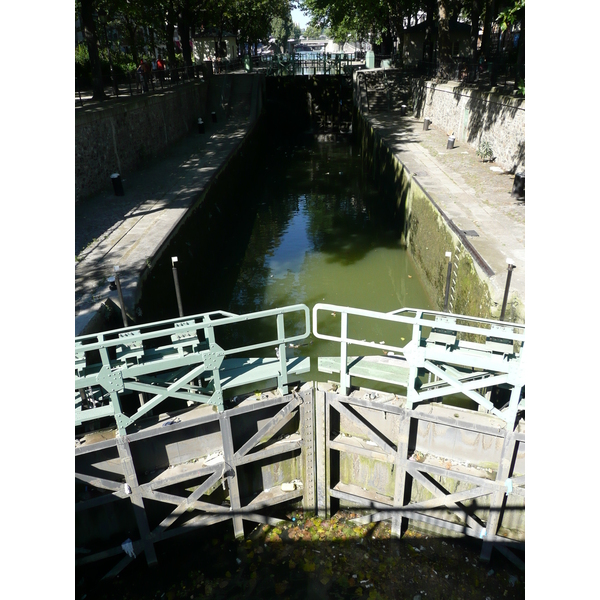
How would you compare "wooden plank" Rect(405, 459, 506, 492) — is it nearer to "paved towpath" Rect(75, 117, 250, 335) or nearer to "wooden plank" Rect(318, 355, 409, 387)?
"wooden plank" Rect(318, 355, 409, 387)

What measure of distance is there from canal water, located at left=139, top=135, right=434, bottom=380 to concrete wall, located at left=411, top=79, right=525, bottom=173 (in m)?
4.13

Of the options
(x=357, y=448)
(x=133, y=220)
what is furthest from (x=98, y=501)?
(x=133, y=220)

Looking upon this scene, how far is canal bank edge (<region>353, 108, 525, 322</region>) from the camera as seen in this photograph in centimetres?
820

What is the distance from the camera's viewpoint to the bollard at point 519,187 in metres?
12.4

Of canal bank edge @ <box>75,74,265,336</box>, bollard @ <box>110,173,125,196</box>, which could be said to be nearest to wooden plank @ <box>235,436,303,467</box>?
canal bank edge @ <box>75,74,265,336</box>

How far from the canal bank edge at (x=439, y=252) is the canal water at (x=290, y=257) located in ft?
2.14

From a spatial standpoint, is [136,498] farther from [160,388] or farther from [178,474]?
[160,388]

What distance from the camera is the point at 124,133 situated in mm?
16703

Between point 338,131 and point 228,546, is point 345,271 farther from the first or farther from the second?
point 338,131

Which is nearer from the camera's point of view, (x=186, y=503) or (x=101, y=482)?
(x=101, y=482)

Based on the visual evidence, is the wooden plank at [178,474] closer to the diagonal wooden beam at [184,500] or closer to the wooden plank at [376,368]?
the diagonal wooden beam at [184,500]

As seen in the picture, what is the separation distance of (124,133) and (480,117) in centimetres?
1312
